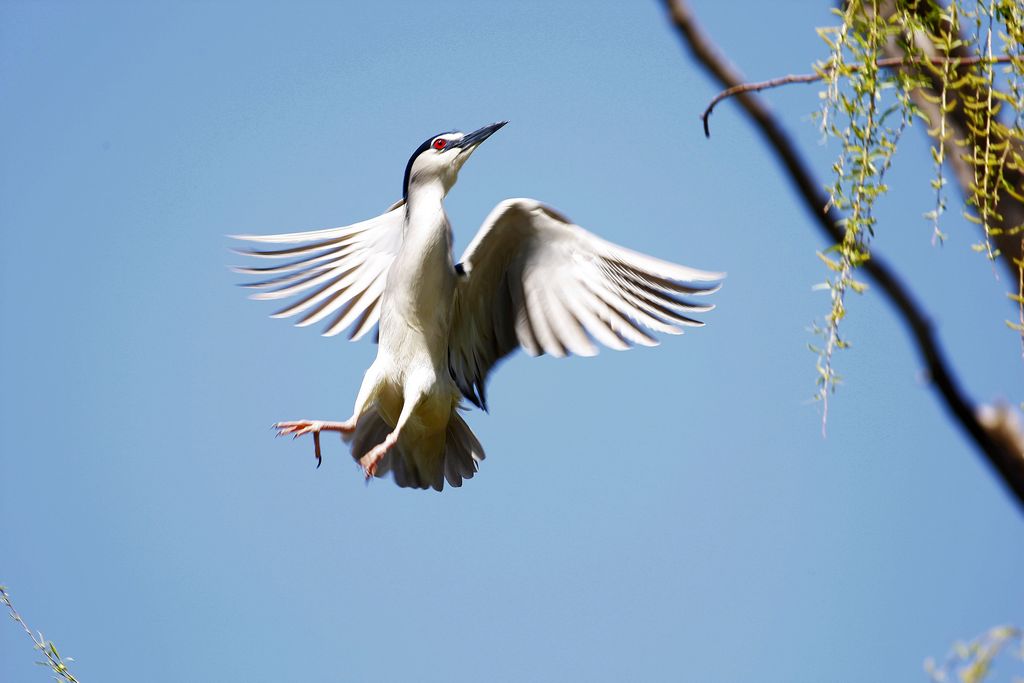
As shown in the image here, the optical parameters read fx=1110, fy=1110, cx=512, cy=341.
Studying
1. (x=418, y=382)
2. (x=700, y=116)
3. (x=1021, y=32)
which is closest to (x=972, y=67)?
(x=1021, y=32)

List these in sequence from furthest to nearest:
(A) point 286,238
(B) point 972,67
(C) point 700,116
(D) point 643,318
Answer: (A) point 286,238 < (D) point 643,318 < (B) point 972,67 < (C) point 700,116

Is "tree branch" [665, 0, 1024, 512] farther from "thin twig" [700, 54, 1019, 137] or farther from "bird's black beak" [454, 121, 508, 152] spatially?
"bird's black beak" [454, 121, 508, 152]

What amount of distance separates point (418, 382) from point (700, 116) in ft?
8.34

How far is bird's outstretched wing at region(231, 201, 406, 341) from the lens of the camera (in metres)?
4.30

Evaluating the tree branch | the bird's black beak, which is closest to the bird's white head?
the bird's black beak

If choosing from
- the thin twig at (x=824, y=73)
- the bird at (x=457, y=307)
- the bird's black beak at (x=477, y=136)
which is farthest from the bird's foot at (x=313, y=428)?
the thin twig at (x=824, y=73)

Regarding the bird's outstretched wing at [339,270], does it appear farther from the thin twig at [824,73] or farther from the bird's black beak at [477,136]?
the thin twig at [824,73]

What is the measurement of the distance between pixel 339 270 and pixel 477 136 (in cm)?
80

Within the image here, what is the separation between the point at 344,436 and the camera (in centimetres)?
416

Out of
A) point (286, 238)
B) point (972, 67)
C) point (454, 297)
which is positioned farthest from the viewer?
point (286, 238)

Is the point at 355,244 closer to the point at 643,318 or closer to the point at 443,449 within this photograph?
the point at 443,449

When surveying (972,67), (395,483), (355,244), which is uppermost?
(355,244)

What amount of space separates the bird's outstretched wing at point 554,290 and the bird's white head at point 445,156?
346 mm

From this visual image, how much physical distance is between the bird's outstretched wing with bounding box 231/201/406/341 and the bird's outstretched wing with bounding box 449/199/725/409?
409 millimetres
